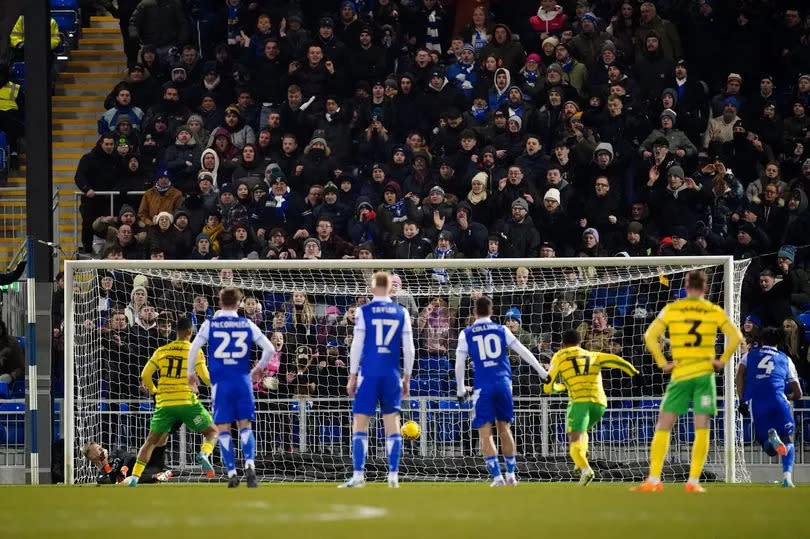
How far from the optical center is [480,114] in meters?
21.9

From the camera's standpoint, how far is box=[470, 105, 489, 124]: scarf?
71.9 feet

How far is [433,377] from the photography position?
18.9 meters

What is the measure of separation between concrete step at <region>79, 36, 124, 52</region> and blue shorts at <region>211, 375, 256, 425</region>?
499 inches

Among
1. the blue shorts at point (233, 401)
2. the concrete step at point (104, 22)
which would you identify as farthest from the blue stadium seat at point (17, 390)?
the concrete step at point (104, 22)

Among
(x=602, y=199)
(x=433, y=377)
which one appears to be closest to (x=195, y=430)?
(x=433, y=377)

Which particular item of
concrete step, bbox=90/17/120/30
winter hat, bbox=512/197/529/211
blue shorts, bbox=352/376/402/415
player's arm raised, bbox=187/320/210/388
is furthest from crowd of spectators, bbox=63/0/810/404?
blue shorts, bbox=352/376/402/415

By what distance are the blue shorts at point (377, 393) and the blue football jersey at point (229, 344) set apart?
3.81ft

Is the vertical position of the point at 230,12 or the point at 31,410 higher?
the point at 230,12

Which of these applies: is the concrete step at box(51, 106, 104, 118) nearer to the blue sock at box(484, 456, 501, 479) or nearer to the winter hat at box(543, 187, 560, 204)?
the winter hat at box(543, 187, 560, 204)

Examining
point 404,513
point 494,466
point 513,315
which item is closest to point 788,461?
point 494,466

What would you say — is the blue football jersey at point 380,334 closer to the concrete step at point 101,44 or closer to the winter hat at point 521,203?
the winter hat at point 521,203

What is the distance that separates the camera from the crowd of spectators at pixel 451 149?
19.6 metres

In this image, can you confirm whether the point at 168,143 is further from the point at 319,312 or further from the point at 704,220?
the point at 704,220

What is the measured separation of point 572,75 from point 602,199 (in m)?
2.79
